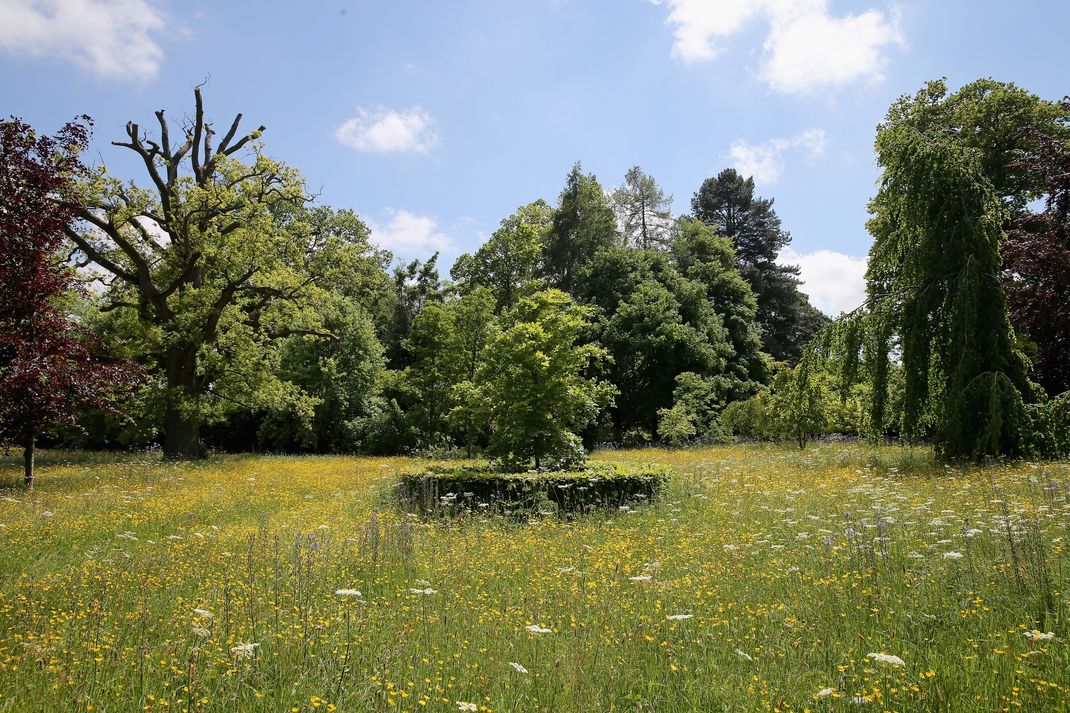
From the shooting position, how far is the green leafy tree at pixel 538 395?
38.0 feet

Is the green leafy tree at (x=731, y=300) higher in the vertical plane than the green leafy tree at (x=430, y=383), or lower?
higher

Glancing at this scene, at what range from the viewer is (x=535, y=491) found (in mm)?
9906

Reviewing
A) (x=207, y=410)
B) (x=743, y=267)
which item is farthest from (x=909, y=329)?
(x=743, y=267)

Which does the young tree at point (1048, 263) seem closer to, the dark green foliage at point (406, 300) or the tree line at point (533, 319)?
the tree line at point (533, 319)

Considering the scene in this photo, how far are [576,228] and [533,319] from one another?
25.7 meters

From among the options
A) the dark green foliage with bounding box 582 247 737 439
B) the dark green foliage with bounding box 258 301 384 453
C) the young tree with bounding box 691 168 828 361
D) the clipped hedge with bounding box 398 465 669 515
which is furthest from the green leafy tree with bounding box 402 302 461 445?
the young tree with bounding box 691 168 828 361

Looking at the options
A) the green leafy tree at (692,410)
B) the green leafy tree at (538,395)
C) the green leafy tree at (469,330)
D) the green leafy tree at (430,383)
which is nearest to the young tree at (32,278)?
the green leafy tree at (538,395)

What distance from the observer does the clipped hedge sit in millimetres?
9711

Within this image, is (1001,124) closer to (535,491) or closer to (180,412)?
(535,491)

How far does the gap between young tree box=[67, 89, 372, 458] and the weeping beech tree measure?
16631mm

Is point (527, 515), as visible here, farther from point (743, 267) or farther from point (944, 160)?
point (743, 267)

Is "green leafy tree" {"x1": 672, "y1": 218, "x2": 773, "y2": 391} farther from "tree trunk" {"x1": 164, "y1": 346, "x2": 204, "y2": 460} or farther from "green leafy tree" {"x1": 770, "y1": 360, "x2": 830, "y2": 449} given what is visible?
"tree trunk" {"x1": 164, "y1": 346, "x2": 204, "y2": 460}

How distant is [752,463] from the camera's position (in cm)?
1507

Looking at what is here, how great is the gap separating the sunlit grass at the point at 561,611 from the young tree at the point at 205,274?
39.9ft
